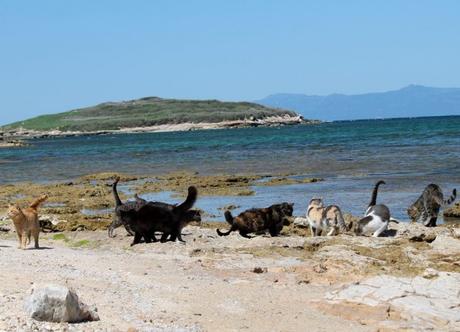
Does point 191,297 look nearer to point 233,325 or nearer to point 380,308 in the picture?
point 233,325

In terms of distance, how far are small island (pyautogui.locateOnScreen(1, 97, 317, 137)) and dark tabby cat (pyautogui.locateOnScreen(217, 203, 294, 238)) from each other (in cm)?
13864

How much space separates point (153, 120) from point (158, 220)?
14970 cm

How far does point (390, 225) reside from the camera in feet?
50.8

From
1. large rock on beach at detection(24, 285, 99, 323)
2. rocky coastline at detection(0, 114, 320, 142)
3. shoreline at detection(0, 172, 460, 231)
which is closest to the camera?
large rock on beach at detection(24, 285, 99, 323)

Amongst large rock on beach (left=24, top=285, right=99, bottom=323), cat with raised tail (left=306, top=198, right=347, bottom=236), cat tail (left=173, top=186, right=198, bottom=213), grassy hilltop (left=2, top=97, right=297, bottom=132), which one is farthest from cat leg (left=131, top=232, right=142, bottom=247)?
grassy hilltop (left=2, top=97, right=297, bottom=132)

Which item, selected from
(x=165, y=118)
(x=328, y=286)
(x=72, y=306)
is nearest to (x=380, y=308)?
(x=328, y=286)

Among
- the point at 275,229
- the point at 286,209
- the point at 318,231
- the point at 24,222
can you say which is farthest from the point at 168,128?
the point at 24,222

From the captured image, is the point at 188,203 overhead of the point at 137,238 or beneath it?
overhead

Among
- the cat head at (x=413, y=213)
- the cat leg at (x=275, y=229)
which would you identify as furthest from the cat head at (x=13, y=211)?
the cat head at (x=413, y=213)

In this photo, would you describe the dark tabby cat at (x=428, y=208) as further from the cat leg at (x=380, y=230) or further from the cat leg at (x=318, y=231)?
the cat leg at (x=318, y=231)

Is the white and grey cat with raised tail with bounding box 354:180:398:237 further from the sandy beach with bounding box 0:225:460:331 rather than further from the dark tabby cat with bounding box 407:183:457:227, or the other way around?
the dark tabby cat with bounding box 407:183:457:227

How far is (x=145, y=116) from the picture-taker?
175m

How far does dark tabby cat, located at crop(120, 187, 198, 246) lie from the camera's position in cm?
1430

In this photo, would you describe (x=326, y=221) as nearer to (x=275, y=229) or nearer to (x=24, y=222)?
(x=275, y=229)
